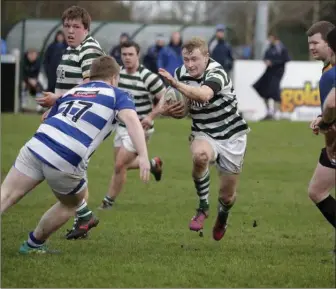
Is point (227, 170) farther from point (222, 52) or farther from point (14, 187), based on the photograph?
point (222, 52)

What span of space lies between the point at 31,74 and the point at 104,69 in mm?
22120

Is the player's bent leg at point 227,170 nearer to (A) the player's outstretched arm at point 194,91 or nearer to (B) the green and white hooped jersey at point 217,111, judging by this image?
(B) the green and white hooped jersey at point 217,111

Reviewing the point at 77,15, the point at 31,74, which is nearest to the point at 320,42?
the point at 77,15

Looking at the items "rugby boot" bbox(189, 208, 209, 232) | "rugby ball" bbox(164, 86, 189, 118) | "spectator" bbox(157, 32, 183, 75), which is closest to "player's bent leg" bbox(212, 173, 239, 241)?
"rugby boot" bbox(189, 208, 209, 232)

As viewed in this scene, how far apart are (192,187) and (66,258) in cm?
636

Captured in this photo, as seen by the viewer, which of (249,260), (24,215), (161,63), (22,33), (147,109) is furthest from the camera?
(22,33)

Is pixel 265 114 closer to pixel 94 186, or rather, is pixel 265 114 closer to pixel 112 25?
pixel 112 25

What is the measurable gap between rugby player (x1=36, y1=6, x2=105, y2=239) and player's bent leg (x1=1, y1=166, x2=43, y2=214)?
227 centimetres

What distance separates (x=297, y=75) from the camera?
2991 cm

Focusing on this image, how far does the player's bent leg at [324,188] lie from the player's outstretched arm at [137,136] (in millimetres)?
1926

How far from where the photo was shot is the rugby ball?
33.4 ft

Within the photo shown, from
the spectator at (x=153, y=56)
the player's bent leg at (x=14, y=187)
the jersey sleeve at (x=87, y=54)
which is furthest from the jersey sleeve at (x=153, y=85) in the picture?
the spectator at (x=153, y=56)

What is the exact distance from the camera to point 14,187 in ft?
27.8

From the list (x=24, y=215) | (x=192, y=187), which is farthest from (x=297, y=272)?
(x=192, y=187)
